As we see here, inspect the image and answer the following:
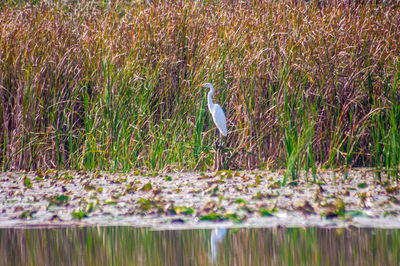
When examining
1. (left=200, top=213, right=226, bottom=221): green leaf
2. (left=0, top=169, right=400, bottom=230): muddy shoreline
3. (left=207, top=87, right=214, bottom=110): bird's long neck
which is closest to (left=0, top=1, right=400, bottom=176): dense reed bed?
(left=207, top=87, right=214, bottom=110): bird's long neck

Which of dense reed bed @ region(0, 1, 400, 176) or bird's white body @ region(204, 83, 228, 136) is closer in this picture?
bird's white body @ region(204, 83, 228, 136)

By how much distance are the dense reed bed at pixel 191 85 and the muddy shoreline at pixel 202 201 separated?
57 cm

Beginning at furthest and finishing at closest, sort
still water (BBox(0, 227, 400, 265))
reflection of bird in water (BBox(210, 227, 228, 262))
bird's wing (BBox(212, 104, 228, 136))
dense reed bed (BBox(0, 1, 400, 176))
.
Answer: dense reed bed (BBox(0, 1, 400, 176))
bird's wing (BBox(212, 104, 228, 136))
reflection of bird in water (BBox(210, 227, 228, 262))
still water (BBox(0, 227, 400, 265))

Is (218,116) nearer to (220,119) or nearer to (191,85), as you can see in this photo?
(220,119)

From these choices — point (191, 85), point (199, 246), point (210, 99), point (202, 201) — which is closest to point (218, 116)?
point (210, 99)

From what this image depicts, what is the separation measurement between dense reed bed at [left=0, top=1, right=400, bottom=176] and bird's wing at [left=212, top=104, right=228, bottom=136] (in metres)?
0.31

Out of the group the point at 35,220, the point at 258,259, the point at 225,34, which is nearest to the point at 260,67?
the point at 225,34

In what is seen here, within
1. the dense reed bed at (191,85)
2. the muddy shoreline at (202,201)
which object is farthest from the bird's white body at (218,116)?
the muddy shoreline at (202,201)

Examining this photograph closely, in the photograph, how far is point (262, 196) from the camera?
5.23 meters

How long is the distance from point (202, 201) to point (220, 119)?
184cm

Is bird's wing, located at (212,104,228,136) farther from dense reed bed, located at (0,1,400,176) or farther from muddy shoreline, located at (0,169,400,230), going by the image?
muddy shoreline, located at (0,169,400,230)

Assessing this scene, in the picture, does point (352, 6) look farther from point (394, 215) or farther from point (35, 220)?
point (35, 220)

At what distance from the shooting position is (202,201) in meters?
5.22

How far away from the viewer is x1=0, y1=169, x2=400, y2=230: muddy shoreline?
4.45 m
